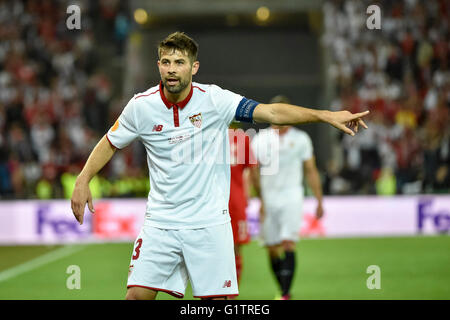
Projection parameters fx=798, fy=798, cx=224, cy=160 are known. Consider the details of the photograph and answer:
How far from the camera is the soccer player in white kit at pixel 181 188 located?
523cm

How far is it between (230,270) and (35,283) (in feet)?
20.5

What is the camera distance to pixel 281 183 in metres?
9.49

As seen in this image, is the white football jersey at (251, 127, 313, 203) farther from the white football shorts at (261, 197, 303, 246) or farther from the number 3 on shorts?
the number 3 on shorts

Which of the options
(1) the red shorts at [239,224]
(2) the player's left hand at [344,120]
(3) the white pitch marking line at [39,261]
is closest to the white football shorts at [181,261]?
(2) the player's left hand at [344,120]

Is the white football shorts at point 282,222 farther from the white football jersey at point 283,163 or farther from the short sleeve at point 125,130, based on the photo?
the short sleeve at point 125,130

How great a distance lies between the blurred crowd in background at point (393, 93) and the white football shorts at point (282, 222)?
7.76m

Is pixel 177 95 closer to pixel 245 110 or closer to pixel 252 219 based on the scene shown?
pixel 245 110

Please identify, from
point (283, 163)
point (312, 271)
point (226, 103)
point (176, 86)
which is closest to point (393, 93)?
point (312, 271)

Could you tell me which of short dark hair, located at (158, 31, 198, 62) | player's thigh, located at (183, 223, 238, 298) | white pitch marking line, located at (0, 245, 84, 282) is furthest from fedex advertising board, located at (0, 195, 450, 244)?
short dark hair, located at (158, 31, 198, 62)

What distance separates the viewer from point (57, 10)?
25.7 meters

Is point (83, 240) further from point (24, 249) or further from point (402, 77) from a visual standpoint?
point (402, 77)

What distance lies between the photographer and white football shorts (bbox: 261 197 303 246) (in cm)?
930

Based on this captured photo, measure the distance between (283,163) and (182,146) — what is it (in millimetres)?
4371

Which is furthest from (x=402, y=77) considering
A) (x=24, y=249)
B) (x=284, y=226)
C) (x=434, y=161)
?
(x=284, y=226)
